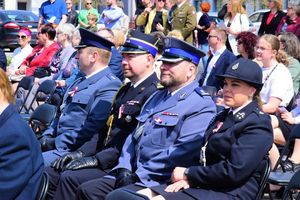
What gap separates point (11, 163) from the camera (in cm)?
417

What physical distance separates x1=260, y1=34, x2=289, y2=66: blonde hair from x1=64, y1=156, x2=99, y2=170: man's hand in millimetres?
2657

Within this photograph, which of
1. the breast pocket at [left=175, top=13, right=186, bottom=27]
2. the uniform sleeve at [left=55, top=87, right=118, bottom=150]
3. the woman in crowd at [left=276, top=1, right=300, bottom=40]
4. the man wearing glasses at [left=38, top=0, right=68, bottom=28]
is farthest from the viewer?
the man wearing glasses at [left=38, top=0, right=68, bottom=28]

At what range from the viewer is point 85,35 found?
21.4ft

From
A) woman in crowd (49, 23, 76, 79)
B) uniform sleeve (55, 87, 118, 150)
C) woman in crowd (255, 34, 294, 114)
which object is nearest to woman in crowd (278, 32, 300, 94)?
woman in crowd (255, 34, 294, 114)

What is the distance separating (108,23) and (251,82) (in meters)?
9.20

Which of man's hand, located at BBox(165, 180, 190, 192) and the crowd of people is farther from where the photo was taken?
man's hand, located at BBox(165, 180, 190, 192)

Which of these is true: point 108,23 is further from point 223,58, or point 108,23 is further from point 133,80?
point 133,80

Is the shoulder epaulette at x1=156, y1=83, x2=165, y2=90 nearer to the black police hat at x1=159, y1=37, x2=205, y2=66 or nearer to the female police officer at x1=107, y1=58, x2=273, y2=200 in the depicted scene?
the black police hat at x1=159, y1=37, x2=205, y2=66

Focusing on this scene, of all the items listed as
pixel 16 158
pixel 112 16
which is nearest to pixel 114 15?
pixel 112 16

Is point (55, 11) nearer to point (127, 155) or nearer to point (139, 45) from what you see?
point (139, 45)

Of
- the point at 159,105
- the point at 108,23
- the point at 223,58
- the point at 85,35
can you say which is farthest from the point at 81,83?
the point at 108,23

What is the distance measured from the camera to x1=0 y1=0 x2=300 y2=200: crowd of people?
175 inches

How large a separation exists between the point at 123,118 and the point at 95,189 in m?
0.80

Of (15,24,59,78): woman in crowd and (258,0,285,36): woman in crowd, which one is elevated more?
(258,0,285,36): woman in crowd
